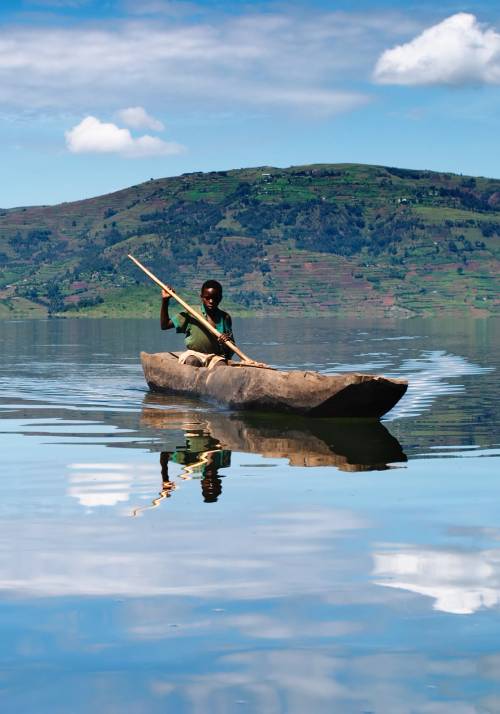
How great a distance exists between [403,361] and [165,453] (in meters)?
31.7

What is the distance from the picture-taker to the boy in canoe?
27422mm

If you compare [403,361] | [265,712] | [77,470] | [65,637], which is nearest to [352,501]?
[77,470]

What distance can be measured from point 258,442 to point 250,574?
1044 cm

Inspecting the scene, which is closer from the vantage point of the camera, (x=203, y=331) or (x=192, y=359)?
(x=203, y=331)

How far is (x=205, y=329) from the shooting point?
28.0 metres

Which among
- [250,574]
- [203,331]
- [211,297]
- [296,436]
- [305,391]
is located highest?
[211,297]

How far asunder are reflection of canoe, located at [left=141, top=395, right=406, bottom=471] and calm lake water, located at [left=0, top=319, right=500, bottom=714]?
0.38 ft

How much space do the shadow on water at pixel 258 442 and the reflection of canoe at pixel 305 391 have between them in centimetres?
29

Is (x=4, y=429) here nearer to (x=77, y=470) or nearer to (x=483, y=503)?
(x=77, y=470)

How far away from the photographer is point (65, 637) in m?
7.79

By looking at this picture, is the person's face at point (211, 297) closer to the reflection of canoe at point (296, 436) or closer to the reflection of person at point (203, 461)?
the reflection of canoe at point (296, 436)

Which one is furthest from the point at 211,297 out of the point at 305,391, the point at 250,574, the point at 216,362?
the point at 250,574

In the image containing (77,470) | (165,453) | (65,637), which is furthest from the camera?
(165,453)

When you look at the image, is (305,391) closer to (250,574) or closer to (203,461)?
(203,461)
